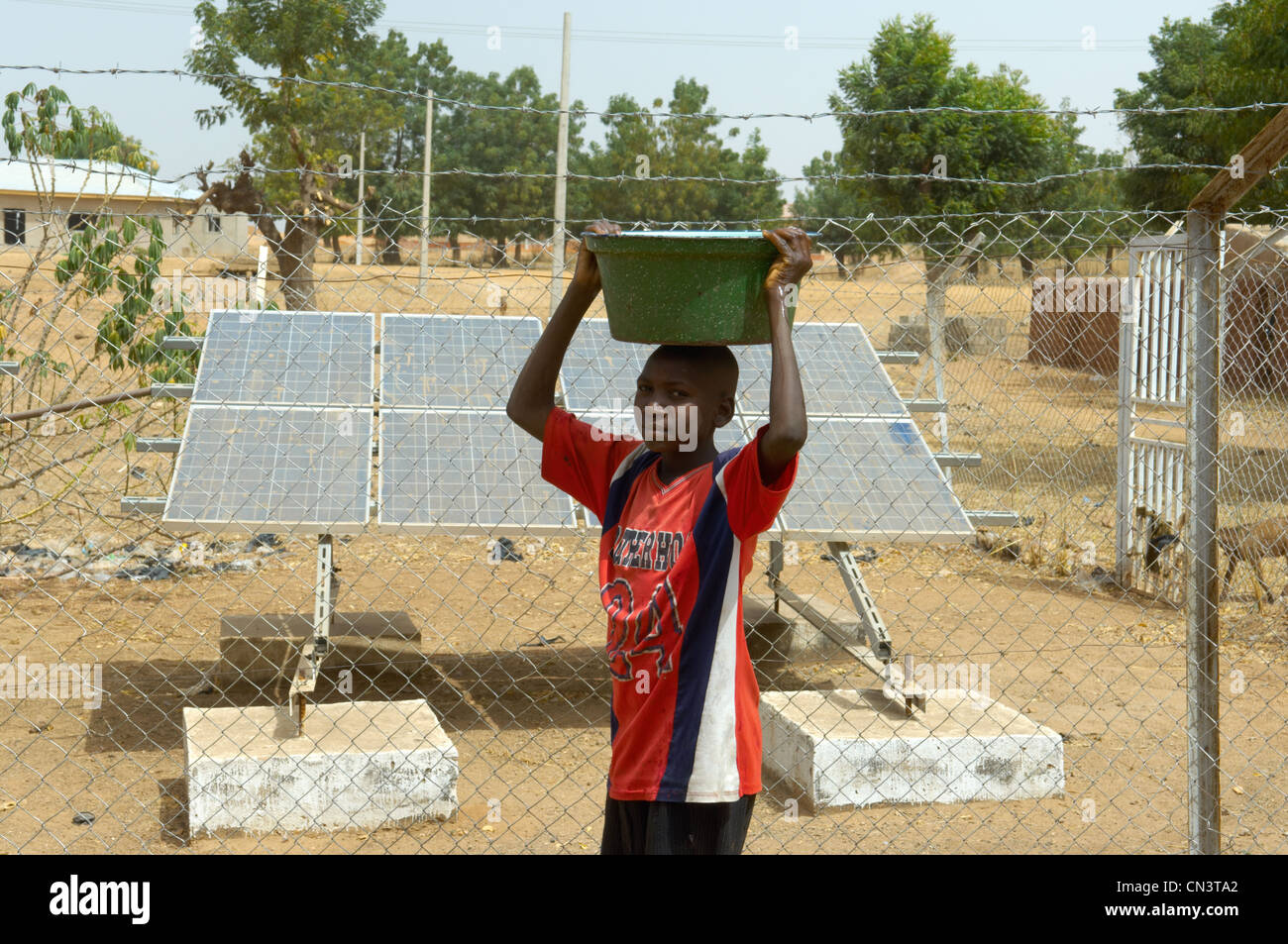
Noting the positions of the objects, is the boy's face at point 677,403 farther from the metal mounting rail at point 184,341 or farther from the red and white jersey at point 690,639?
the metal mounting rail at point 184,341

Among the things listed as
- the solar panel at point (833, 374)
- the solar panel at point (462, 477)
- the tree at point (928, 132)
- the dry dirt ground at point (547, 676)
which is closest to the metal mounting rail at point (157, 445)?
the dry dirt ground at point (547, 676)

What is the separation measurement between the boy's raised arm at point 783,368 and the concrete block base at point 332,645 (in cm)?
418

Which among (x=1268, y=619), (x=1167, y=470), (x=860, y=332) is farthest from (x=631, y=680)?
(x=1167, y=470)

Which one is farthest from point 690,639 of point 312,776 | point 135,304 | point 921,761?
point 135,304

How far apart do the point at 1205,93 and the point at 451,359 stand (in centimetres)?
1523

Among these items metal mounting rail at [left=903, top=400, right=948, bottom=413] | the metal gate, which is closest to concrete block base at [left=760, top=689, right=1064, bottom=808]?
metal mounting rail at [left=903, top=400, right=948, bottom=413]

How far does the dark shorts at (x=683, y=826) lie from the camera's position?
2.36 metres

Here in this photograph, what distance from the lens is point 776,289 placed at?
2.38 meters

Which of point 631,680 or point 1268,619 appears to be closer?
point 631,680

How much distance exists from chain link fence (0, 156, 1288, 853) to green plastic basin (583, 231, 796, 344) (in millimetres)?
584

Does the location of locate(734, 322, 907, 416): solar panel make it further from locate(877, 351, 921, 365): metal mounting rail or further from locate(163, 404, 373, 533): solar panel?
locate(163, 404, 373, 533): solar panel
